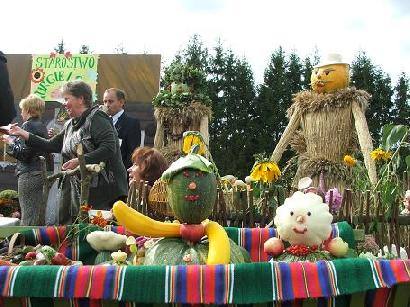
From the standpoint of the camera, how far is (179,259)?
1.81m

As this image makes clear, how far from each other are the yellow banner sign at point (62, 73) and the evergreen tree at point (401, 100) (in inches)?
228

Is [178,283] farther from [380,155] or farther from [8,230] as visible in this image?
[380,155]

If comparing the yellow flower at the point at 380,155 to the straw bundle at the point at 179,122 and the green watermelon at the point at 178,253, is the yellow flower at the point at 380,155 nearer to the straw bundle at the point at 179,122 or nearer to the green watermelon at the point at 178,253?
the straw bundle at the point at 179,122

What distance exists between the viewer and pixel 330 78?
6.17m

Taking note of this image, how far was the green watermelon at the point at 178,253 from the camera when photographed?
1806 millimetres

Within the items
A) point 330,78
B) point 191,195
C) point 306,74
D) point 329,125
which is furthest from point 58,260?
point 306,74

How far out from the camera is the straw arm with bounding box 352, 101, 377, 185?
18.0 ft

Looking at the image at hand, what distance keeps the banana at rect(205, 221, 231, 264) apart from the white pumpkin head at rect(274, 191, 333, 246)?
0.26 metres

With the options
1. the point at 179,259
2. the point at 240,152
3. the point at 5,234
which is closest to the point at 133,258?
the point at 179,259

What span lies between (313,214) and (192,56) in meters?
10.6

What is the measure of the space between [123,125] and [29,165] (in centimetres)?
85

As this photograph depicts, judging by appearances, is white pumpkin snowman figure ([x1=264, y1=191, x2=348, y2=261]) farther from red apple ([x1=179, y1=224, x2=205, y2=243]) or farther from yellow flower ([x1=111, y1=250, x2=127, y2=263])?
yellow flower ([x1=111, y1=250, x2=127, y2=263])

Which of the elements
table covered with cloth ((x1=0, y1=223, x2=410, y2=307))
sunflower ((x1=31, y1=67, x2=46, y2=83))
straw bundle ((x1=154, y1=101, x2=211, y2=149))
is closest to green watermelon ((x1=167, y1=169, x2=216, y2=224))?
table covered with cloth ((x1=0, y1=223, x2=410, y2=307))

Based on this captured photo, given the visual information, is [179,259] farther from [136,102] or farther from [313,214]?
[136,102]
